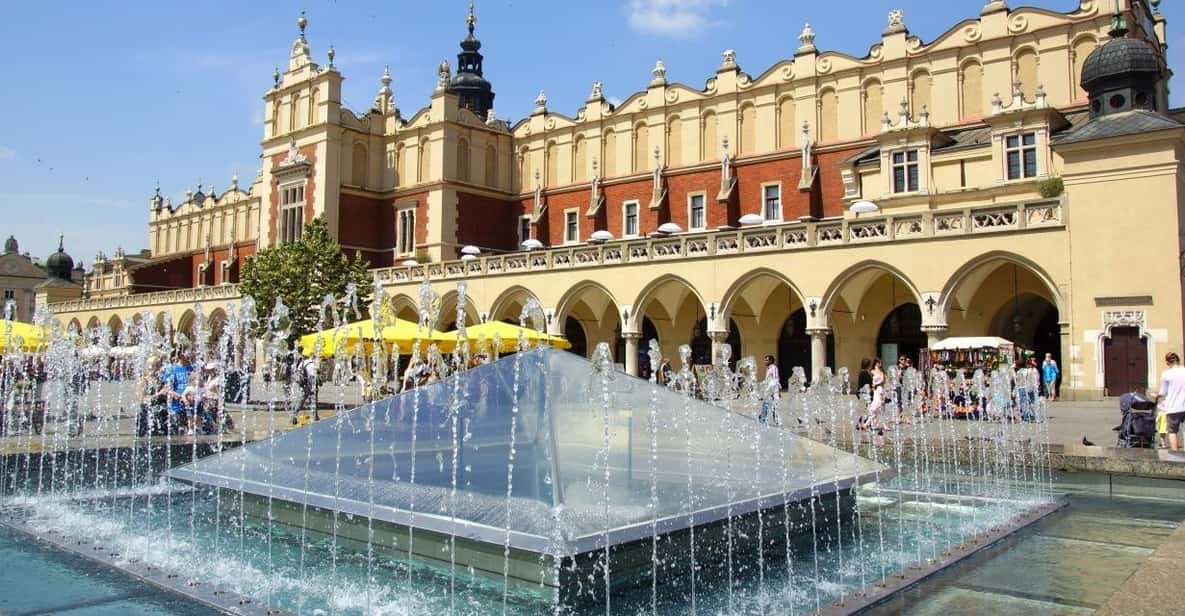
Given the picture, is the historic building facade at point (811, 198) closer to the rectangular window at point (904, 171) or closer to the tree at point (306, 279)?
the rectangular window at point (904, 171)

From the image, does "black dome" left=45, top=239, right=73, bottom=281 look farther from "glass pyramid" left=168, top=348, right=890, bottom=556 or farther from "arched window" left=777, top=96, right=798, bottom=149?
"glass pyramid" left=168, top=348, right=890, bottom=556

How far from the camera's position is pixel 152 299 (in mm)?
48500

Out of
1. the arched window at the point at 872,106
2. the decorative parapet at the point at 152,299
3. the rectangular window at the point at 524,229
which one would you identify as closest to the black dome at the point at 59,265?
the decorative parapet at the point at 152,299

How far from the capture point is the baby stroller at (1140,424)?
11.6m

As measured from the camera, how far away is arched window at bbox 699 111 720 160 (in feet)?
115

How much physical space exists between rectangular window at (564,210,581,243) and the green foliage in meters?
20.1

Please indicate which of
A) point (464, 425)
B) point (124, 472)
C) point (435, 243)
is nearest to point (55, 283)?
point (435, 243)

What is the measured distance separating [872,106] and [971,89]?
331cm

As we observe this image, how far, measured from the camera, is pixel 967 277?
2222 centimetres

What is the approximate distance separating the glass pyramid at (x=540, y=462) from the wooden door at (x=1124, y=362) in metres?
14.4

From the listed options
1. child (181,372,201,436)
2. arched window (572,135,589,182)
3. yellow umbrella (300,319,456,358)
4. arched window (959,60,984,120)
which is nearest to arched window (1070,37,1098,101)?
arched window (959,60,984,120)

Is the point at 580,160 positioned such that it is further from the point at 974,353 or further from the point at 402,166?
the point at 974,353

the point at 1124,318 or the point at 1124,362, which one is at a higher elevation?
the point at 1124,318

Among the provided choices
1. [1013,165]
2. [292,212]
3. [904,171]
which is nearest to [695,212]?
[904,171]
